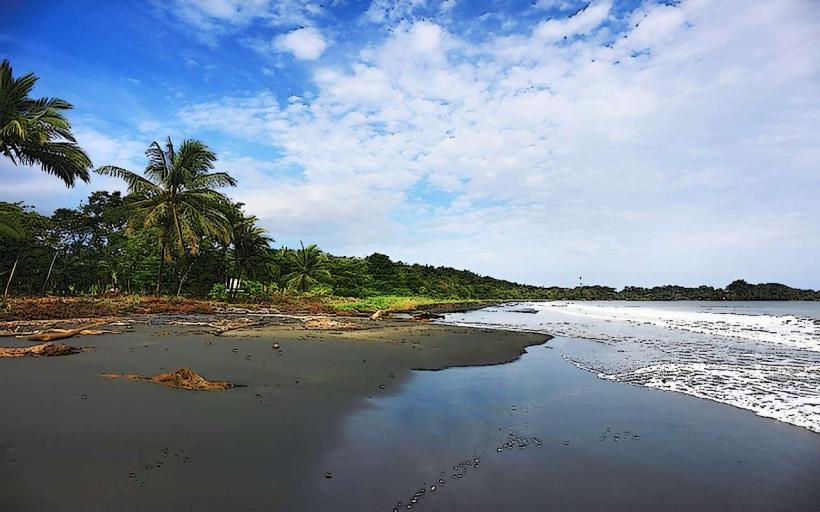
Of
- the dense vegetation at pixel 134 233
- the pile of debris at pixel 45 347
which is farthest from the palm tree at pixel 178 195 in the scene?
the pile of debris at pixel 45 347

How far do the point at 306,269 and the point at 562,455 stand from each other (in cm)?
3861

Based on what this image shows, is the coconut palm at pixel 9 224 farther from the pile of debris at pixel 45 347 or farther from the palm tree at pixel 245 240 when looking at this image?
the palm tree at pixel 245 240

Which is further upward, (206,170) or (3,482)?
(206,170)

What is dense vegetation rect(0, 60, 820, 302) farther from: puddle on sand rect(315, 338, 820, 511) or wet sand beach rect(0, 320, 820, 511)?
puddle on sand rect(315, 338, 820, 511)

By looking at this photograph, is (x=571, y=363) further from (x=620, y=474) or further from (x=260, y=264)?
(x=260, y=264)

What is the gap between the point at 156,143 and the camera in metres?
22.3

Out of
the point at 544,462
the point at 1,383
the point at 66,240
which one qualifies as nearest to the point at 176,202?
the point at 66,240

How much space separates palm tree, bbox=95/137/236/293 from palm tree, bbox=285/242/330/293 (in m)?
16.4

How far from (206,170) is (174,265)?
950cm

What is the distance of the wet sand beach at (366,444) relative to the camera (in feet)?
10.0

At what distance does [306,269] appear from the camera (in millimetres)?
41000

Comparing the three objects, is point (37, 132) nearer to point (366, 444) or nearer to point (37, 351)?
point (37, 351)

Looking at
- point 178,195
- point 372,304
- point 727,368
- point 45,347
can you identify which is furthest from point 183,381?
point 372,304

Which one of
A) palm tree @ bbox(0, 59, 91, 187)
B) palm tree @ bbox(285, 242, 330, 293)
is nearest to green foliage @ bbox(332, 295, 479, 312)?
palm tree @ bbox(285, 242, 330, 293)
